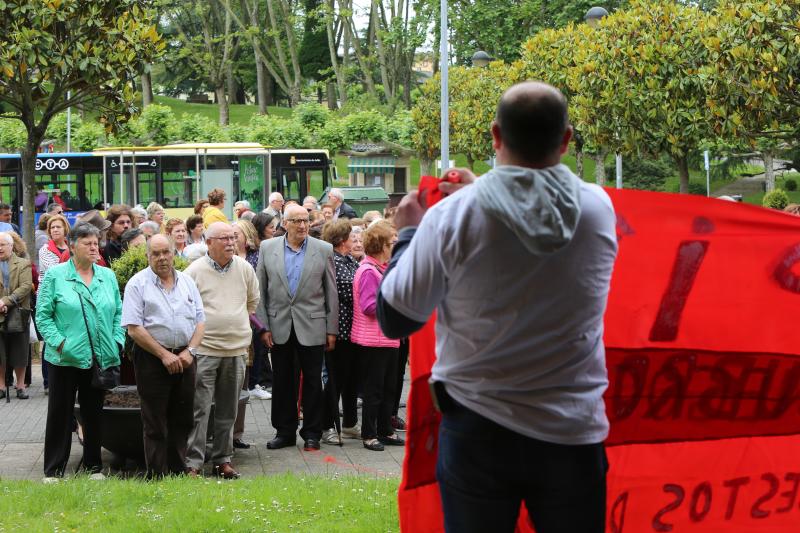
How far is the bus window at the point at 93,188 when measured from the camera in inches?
1469

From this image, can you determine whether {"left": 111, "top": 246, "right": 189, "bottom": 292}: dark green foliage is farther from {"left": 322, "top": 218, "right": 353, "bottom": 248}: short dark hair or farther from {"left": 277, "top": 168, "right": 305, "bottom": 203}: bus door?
{"left": 277, "top": 168, "right": 305, "bottom": 203}: bus door

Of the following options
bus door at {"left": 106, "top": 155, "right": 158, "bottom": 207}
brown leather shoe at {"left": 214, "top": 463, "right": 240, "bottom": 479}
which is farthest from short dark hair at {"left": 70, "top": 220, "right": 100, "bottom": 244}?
bus door at {"left": 106, "top": 155, "right": 158, "bottom": 207}

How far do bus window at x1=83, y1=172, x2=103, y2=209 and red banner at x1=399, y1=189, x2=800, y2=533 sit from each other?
3404 cm

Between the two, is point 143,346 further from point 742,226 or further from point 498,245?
point 498,245

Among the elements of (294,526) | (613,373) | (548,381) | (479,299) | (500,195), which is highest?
(500,195)

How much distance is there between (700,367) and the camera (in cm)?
482

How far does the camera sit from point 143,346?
27.4 feet

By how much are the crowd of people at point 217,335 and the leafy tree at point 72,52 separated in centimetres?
387

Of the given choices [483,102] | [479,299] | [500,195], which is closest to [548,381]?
[479,299]

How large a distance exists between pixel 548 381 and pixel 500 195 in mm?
507

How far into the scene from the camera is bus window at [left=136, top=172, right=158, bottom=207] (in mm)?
36594

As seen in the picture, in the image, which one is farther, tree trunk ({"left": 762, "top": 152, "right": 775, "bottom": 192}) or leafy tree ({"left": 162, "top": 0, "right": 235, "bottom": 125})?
leafy tree ({"left": 162, "top": 0, "right": 235, "bottom": 125})

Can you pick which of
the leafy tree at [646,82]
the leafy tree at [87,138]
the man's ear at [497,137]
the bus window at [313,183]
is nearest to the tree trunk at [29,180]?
the leafy tree at [646,82]

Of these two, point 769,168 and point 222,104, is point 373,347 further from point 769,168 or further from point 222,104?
point 222,104
